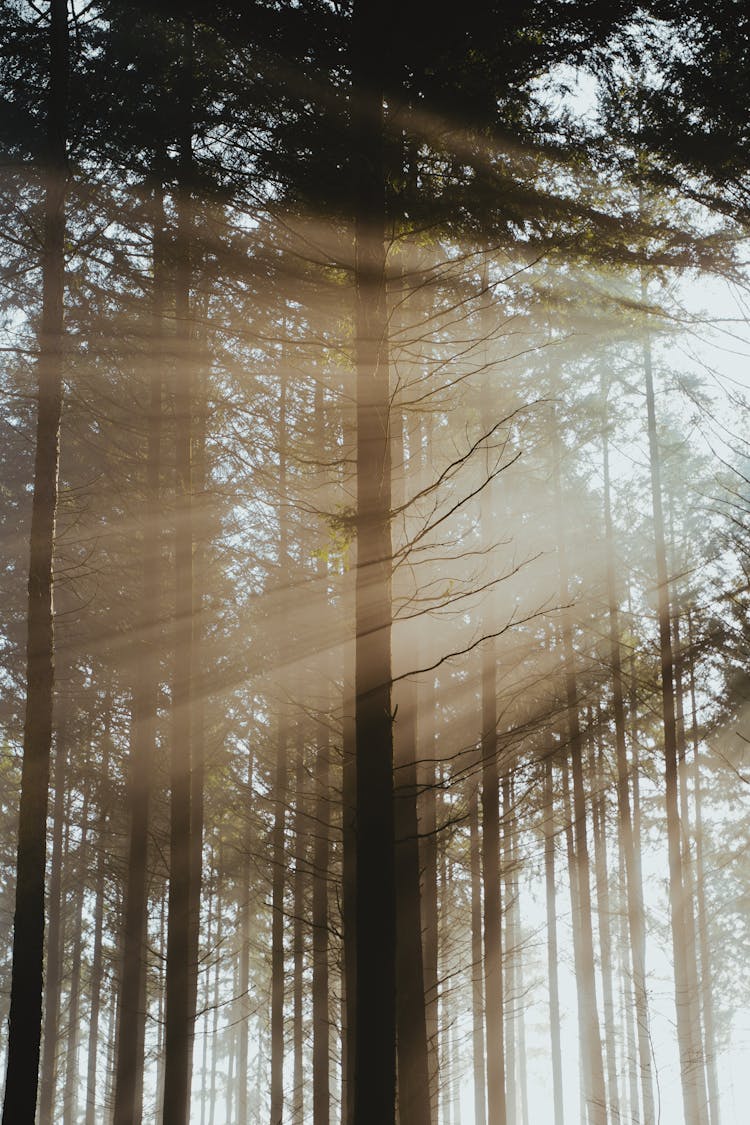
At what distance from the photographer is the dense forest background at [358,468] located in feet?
20.0

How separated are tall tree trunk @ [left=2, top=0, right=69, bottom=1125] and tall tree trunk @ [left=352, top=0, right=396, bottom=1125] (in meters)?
3.09

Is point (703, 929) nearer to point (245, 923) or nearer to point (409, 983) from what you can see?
point (245, 923)

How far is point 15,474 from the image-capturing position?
59.7 ft

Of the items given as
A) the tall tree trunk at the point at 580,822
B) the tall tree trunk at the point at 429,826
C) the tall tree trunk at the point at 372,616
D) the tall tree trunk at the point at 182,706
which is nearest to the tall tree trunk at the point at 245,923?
the tall tree trunk at the point at 182,706

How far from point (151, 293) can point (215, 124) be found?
4851 millimetres

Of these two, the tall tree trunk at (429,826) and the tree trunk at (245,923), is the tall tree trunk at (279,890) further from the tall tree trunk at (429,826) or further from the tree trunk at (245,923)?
the tall tree trunk at (429,826)

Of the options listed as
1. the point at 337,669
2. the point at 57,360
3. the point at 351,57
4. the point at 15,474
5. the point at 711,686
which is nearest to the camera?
the point at 351,57

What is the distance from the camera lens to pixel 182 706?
10.6 m

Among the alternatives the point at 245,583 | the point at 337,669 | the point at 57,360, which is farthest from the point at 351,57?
the point at 245,583

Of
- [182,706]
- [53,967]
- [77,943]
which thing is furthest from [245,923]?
[182,706]

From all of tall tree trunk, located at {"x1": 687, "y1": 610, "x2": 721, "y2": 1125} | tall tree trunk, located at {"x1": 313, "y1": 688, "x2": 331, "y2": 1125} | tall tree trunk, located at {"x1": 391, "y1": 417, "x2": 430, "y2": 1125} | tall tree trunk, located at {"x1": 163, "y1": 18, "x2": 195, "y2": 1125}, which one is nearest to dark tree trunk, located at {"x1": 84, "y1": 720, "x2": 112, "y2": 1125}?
tall tree trunk, located at {"x1": 313, "y1": 688, "x2": 331, "y2": 1125}

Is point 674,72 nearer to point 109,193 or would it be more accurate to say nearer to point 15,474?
point 109,193

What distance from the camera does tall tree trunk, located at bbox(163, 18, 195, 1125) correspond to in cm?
880

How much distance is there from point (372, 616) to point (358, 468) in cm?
101
